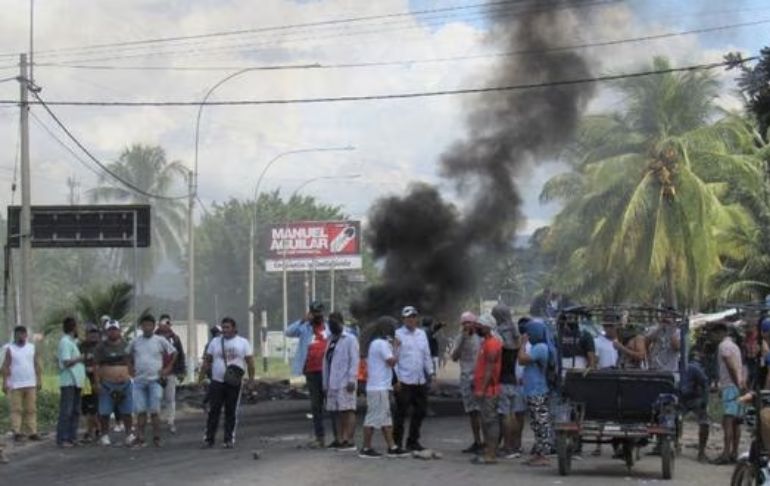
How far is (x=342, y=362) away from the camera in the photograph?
42.7 ft

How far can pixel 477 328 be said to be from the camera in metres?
12.5

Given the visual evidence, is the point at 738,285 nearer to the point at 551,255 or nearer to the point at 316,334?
the point at 551,255

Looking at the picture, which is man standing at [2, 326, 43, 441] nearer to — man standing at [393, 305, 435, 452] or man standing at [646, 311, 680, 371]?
man standing at [393, 305, 435, 452]

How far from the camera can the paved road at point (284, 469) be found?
10742 mm

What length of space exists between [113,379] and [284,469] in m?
3.93

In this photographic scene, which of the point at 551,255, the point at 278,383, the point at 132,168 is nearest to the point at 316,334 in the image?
the point at 278,383

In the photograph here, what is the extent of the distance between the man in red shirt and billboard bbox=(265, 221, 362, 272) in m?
49.9

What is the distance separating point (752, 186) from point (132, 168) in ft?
142

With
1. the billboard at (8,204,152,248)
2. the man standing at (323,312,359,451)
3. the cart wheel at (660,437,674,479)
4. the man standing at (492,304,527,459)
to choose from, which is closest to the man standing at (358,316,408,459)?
the man standing at (323,312,359,451)

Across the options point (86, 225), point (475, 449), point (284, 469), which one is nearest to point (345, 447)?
point (475, 449)

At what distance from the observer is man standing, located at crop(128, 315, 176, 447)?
14.4m

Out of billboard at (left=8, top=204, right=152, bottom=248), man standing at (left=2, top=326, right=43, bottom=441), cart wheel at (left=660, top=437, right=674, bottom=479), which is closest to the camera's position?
cart wheel at (left=660, top=437, right=674, bottom=479)

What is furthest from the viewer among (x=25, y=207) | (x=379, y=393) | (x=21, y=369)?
(x=25, y=207)

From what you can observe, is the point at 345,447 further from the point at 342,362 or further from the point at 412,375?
the point at 412,375
